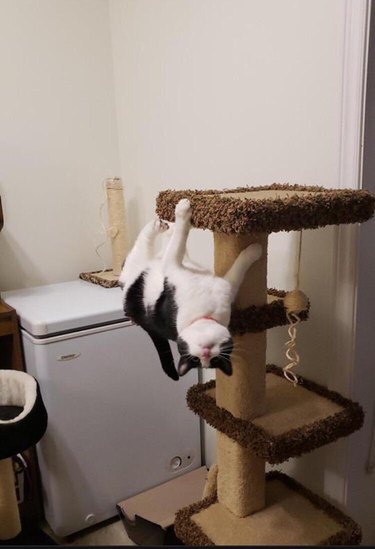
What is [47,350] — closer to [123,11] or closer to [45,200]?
[45,200]

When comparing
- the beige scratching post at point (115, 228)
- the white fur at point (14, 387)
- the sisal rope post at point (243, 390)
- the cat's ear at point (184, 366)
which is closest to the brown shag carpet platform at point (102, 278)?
the beige scratching post at point (115, 228)

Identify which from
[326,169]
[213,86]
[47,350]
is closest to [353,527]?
[326,169]

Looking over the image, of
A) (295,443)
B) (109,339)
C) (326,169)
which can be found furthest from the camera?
(109,339)

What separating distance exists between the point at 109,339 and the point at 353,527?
841 millimetres

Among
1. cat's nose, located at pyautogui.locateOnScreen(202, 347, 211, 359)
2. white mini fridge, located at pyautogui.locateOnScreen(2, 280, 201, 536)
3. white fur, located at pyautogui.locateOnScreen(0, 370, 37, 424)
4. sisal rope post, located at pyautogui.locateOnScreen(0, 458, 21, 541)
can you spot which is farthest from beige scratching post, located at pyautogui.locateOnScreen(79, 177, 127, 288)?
cat's nose, located at pyautogui.locateOnScreen(202, 347, 211, 359)

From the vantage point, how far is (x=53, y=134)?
5.81 ft

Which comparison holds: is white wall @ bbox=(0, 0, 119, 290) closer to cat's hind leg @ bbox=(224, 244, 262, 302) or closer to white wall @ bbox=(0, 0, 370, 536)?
white wall @ bbox=(0, 0, 370, 536)

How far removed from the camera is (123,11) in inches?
68.4

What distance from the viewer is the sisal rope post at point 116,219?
1.73m

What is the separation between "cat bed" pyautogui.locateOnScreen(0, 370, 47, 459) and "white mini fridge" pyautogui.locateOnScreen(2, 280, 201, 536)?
0.07 meters

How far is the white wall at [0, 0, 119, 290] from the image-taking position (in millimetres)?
1673

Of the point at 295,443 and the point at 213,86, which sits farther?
the point at 213,86

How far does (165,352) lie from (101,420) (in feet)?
2.47

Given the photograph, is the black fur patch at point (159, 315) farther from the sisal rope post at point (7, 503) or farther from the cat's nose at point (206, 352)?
the sisal rope post at point (7, 503)
